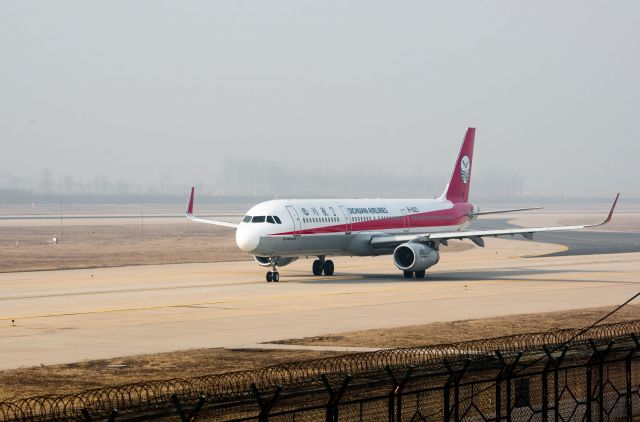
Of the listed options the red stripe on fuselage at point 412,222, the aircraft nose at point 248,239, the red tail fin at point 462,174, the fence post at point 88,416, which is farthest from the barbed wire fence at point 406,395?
the red tail fin at point 462,174

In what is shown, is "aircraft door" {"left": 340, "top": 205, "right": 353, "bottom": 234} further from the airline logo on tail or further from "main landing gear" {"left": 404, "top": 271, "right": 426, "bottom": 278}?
the airline logo on tail

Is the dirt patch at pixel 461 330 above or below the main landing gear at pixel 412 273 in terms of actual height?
above

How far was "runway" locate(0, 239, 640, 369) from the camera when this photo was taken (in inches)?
1254

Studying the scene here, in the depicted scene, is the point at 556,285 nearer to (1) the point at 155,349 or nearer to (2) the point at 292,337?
(2) the point at 292,337

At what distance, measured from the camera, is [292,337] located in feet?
104

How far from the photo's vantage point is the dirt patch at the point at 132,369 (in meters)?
23.5

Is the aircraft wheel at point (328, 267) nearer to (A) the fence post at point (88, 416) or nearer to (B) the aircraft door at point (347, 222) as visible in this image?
(B) the aircraft door at point (347, 222)

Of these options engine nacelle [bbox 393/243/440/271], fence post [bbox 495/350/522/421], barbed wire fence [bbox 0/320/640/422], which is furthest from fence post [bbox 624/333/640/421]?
engine nacelle [bbox 393/243/440/271]

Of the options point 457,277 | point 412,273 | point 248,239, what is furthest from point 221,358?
point 457,277

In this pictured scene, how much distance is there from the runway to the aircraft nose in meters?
1.80

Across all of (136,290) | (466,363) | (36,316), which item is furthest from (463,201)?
(466,363)

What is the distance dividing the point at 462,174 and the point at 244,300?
1178 inches

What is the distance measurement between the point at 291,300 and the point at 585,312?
11.9m

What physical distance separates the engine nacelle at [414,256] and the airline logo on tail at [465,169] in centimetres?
1504
